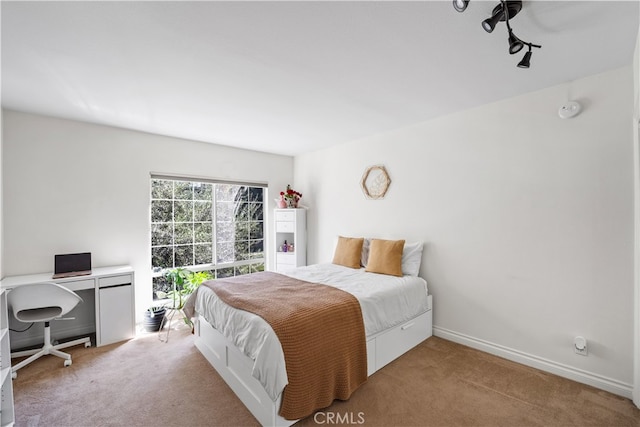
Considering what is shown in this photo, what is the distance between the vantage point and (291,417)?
169 cm

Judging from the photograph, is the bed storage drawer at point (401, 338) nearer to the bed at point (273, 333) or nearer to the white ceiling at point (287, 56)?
the bed at point (273, 333)

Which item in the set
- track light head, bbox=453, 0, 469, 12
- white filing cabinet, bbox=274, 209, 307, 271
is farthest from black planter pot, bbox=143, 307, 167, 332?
track light head, bbox=453, 0, 469, 12

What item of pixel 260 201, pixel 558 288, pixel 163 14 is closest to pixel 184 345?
pixel 260 201

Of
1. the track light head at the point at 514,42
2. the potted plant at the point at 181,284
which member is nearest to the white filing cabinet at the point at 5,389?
the potted plant at the point at 181,284

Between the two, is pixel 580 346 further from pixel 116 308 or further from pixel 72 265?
pixel 72 265

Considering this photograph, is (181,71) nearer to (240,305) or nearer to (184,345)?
(240,305)

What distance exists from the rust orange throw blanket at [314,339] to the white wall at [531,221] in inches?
57.2

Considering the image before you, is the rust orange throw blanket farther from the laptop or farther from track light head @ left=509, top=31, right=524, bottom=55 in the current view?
track light head @ left=509, top=31, right=524, bottom=55

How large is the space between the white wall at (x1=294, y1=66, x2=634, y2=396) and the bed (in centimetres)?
59

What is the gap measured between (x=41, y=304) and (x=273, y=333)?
228cm

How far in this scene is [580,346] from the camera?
2.25 m

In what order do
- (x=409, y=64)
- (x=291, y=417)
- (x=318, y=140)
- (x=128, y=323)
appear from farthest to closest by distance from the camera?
(x=318, y=140), (x=128, y=323), (x=409, y=64), (x=291, y=417)

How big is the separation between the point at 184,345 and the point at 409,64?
3.38m

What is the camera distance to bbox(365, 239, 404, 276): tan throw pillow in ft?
10.4
